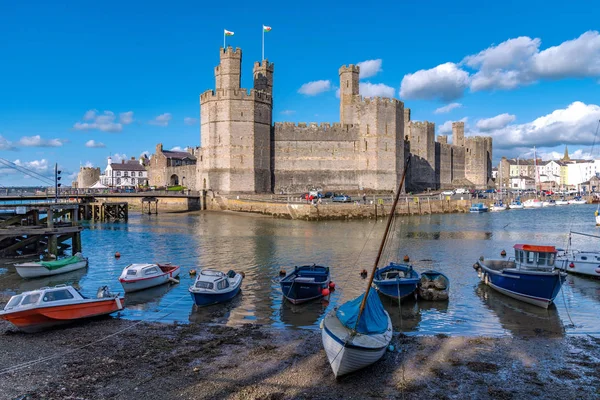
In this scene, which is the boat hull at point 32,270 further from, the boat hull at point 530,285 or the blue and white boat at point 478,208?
the blue and white boat at point 478,208

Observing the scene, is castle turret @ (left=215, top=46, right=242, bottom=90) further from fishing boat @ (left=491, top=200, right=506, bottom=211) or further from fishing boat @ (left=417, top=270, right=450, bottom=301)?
fishing boat @ (left=417, top=270, right=450, bottom=301)

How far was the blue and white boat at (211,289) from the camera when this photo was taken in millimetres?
15391

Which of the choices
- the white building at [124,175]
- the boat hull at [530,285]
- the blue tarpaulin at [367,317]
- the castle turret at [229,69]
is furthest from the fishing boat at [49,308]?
the white building at [124,175]

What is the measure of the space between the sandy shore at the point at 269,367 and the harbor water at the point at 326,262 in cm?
154

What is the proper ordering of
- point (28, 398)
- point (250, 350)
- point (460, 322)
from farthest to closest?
point (460, 322) < point (250, 350) < point (28, 398)

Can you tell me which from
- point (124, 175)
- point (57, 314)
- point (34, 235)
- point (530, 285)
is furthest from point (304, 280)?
point (124, 175)

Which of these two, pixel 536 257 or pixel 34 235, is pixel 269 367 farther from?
pixel 34 235

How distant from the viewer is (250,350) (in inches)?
445

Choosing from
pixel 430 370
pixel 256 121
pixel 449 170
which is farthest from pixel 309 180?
pixel 430 370

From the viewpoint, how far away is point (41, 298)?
502 inches

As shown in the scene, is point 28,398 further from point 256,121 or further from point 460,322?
point 256,121

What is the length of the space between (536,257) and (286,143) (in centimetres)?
4482

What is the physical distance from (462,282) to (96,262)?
17.9m

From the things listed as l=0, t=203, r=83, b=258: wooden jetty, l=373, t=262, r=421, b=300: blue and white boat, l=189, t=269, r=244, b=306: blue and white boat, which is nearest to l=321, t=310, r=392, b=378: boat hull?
l=373, t=262, r=421, b=300: blue and white boat
